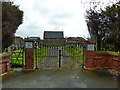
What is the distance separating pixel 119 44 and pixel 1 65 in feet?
22.2

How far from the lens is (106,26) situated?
27.2 ft

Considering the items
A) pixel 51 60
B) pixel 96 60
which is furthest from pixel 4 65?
pixel 51 60

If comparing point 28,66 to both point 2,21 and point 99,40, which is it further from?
point 99,40

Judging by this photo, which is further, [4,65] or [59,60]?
[59,60]

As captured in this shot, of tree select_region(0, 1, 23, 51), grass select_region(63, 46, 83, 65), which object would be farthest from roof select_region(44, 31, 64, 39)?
tree select_region(0, 1, 23, 51)

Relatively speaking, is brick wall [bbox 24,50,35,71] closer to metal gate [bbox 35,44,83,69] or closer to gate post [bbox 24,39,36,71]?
gate post [bbox 24,39,36,71]

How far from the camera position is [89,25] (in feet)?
30.0

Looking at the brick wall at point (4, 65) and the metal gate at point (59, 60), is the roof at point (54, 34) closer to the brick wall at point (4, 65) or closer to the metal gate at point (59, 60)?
the metal gate at point (59, 60)

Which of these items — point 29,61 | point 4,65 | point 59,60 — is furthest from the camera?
point 59,60

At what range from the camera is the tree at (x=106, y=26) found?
24.9 feet

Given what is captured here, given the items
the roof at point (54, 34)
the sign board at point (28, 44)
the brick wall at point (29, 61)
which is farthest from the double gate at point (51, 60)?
the roof at point (54, 34)

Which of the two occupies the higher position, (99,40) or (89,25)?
(89,25)

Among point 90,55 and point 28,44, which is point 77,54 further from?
point 28,44


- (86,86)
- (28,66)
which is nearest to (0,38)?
(28,66)
